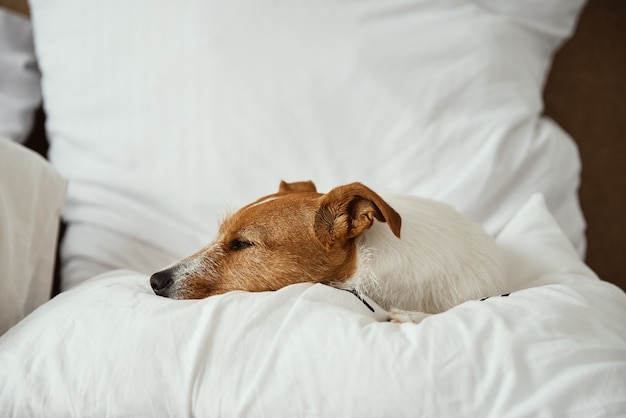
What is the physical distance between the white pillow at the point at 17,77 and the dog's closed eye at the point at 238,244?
981mm

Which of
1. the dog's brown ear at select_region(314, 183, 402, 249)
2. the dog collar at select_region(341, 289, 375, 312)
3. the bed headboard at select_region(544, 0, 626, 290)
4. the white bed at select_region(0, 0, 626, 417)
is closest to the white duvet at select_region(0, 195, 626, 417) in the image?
the dog collar at select_region(341, 289, 375, 312)

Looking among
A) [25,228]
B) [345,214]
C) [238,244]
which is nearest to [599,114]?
[345,214]

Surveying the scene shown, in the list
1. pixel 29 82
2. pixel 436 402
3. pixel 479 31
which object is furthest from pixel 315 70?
pixel 436 402

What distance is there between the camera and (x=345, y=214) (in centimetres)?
121

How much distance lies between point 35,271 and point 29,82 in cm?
88

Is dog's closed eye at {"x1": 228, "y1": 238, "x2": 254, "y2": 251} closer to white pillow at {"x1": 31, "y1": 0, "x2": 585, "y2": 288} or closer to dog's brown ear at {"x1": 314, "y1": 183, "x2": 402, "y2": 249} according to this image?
dog's brown ear at {"x1": 314, "y1": 183, "x2": 402, "y2": 249}

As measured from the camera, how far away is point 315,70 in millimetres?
1798

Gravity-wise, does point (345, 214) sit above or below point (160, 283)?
above

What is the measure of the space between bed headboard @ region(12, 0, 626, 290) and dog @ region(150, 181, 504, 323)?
43.2 inches

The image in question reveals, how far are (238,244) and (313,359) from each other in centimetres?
42

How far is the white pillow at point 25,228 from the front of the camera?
1278 mm

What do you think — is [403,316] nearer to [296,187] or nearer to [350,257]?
[350,257]

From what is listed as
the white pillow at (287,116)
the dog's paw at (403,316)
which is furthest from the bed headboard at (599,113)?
the dog's paw at (403,316)

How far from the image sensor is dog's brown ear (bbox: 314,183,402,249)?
3.89 ft
